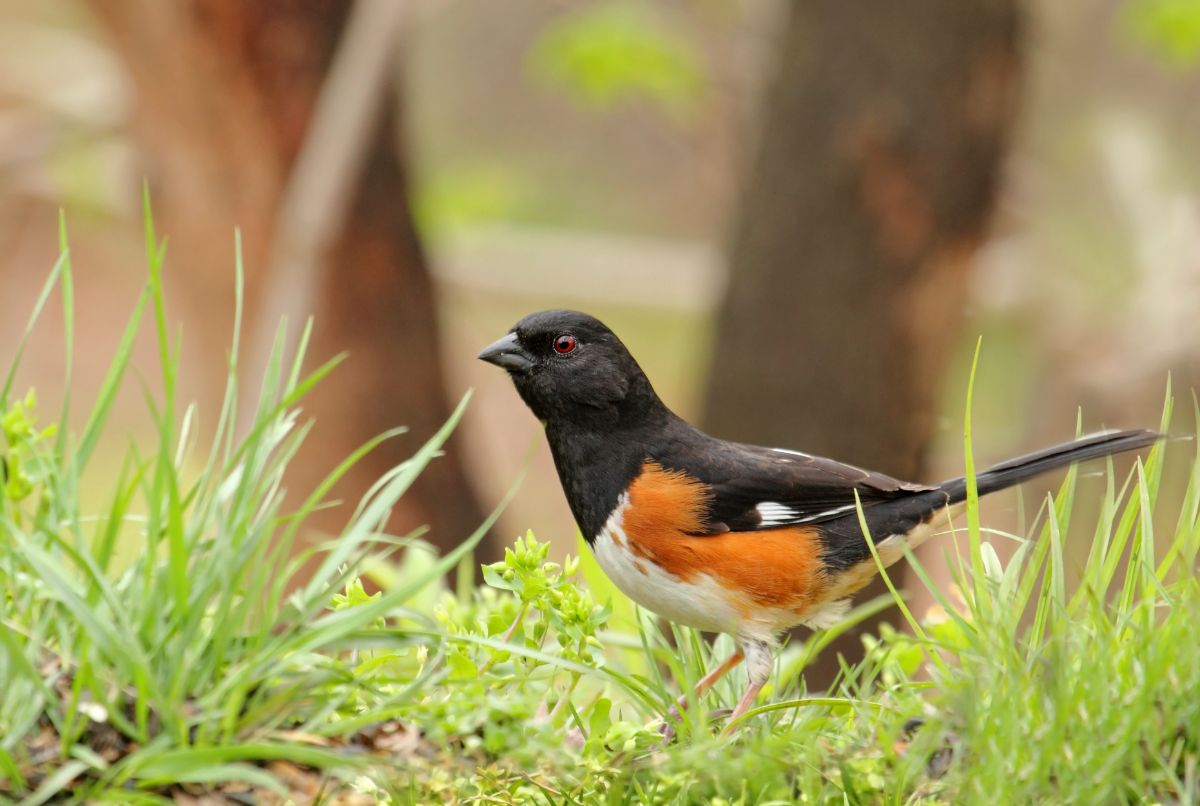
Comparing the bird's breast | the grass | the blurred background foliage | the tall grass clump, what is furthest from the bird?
the tall grass clump

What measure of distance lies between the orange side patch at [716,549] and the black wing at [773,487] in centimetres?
4

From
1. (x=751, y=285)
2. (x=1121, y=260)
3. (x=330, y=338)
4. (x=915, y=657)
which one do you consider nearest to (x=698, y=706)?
(x=915, y=657)

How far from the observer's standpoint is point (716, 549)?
3158 mm

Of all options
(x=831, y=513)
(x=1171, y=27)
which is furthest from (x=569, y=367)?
(x=1171, y=27)

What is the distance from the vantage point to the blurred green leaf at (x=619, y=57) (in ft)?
27.2

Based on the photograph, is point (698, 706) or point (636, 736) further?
point (698, 706)

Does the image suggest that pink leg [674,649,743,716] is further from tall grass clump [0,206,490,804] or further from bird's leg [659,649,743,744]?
tall grass clump [0,206,490,804]

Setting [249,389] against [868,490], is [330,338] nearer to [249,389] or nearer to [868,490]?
[249,389]

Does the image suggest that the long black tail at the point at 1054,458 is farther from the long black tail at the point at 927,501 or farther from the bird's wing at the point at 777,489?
the bird's wing at the point at 777,489

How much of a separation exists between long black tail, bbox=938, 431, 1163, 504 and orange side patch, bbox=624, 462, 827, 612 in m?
0.46

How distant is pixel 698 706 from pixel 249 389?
434 centimetres

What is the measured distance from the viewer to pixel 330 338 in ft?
22.8

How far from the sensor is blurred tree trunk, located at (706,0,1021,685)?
6184 millimetres

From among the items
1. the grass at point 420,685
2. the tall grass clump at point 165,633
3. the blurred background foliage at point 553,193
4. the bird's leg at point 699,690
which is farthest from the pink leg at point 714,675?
the tall grass clump at point 165,633
